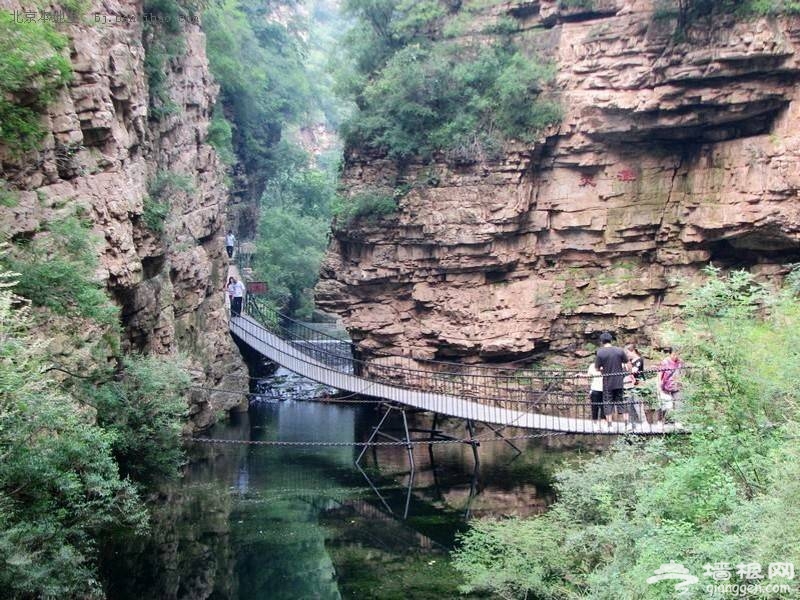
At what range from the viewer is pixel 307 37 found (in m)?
60.9

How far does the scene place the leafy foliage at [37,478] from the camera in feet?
26.5

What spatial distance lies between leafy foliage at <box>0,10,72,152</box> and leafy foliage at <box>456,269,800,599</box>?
9.18 metres

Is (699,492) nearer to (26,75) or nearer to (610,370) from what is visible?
(610,370)

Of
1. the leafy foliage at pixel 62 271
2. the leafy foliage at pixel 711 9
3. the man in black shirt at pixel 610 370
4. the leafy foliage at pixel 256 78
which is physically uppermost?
the leafy foliage at pixel 256 78

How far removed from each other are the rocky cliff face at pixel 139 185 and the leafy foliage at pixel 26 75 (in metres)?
0.35

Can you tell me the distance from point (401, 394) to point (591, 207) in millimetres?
7320

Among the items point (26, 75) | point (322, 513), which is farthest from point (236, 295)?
point (26, 75)

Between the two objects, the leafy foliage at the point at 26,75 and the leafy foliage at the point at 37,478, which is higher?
the leafy foliage at the point at 26,75

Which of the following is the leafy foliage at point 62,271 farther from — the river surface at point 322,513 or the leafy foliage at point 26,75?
the river surface at point 322,513

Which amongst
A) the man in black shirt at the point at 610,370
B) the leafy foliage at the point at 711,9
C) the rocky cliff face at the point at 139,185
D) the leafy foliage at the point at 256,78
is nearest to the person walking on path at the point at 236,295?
the rocky cliff face at the point at 139,185

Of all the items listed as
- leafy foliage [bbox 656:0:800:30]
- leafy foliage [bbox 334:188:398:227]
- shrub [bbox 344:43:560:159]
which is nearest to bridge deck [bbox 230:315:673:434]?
leafy foliage [bbox 334:188:398:227]

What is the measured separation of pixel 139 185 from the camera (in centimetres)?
1620

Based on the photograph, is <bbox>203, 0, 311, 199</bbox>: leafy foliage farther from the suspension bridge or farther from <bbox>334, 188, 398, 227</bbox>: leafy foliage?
<bbox>334, 188, 398, 227</bbox>: leafy foliage

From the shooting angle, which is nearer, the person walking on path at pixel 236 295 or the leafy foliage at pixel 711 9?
the leafy foliage at pixel 711 9
